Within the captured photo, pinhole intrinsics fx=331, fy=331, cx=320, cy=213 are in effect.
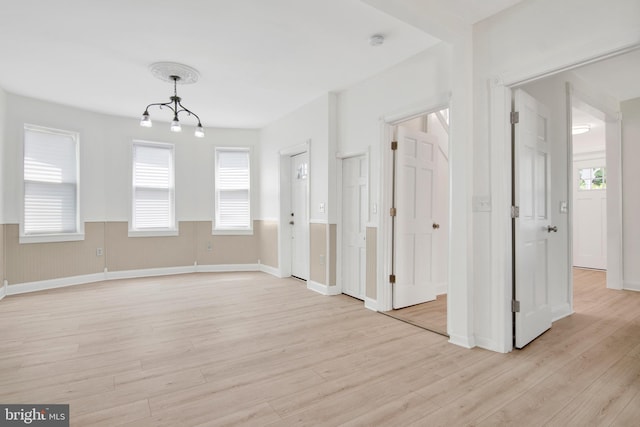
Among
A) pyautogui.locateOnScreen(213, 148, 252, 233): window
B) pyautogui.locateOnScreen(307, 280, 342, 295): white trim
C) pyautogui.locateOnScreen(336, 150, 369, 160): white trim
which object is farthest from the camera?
pyautogui.locateOnScreen(213, 148, 252, 233): window

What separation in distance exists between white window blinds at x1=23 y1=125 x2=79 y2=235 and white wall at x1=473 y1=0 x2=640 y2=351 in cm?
583

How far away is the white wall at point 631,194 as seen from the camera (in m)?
4.65

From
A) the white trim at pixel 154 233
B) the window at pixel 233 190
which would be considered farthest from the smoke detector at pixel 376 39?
the white trim at pixel 154 233

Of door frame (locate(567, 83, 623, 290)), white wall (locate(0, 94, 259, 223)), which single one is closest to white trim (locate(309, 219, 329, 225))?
white wall (locate(0, 94, 259, 223))

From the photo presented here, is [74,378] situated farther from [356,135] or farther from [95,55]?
[356,135]

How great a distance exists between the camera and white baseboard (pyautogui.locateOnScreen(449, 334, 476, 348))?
Answer: 109 inches

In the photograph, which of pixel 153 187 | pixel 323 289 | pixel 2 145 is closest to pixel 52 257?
pixel 2 145

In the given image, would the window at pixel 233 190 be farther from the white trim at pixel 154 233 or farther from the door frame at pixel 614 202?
the door frame at pixel 614 202

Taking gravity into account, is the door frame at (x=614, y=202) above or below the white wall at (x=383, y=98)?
below

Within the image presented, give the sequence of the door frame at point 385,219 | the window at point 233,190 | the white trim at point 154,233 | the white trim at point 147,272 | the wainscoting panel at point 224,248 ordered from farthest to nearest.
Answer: the window at point 233,190, the wainscoting panel at point 224,248, the white trim at point 154,233, the white trim at point 147,272, the door frame at point 385,219

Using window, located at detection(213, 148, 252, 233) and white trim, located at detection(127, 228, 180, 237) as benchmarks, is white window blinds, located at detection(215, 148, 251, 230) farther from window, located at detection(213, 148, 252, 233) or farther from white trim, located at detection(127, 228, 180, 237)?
white trim, located at detection(127, 228, 180, 237)

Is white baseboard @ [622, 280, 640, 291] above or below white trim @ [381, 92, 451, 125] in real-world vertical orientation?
below

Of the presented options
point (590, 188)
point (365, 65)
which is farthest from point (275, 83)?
point (590, 188)

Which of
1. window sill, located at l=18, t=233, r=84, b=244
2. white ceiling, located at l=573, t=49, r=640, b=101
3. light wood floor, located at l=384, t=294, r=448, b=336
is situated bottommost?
light wood floor, located at l=384, t=294, r=448, b=336
